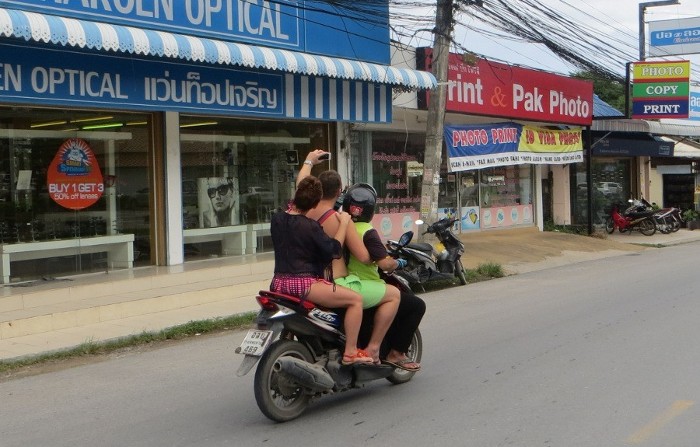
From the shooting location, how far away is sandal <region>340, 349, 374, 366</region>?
6066mm

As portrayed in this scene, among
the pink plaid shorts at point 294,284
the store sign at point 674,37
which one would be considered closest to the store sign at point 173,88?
the pink plaid shorts at point 294,284

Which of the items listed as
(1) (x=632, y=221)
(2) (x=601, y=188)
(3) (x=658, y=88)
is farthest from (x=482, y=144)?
(2) (x=601, y=188)

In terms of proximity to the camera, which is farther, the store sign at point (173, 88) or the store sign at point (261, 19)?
the store sign at point (261, 19)

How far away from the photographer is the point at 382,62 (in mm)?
15922

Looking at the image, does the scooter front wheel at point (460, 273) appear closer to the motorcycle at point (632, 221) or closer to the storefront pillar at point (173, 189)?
the storefront pillar at point (173, 189)

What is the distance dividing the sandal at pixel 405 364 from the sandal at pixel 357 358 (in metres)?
0.44

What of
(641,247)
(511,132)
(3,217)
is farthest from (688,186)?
(3,217)

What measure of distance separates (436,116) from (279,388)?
969 centimetres

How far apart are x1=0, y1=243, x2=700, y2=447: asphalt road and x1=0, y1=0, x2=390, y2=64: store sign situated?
15.8 feet

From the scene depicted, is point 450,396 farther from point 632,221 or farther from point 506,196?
point 632,221

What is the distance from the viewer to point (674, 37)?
28750mm

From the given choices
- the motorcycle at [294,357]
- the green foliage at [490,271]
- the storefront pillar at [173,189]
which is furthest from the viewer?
the green foliage at [490,271]

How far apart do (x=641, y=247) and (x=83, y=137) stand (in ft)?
51.3

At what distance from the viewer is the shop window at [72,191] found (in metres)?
11.7
